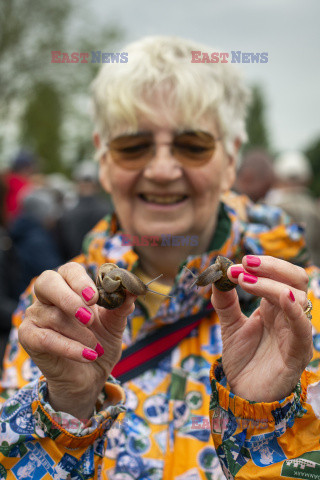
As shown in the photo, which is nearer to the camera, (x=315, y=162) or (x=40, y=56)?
(x=40, y=56)

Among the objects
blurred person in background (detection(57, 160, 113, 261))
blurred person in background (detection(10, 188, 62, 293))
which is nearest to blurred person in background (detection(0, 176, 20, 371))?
blurred person in background (detection(10, 188, 62, 293))

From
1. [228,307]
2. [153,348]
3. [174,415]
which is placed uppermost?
[228,307]

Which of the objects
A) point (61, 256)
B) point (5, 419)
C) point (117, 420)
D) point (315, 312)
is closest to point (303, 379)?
point (315, 312)

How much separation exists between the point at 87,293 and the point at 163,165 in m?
0.91

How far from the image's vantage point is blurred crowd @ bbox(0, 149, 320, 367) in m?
4.29

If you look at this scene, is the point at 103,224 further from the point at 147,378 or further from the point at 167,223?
the point at 147,378

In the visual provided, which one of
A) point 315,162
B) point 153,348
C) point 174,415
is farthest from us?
point 315,162

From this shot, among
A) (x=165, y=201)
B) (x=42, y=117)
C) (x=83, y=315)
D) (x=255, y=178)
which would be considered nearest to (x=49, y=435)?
(x=83, y=315)

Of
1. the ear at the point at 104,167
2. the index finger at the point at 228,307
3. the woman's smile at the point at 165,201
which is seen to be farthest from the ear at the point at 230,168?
the index finger at the point at 228,307

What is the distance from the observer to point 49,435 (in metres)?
1.55

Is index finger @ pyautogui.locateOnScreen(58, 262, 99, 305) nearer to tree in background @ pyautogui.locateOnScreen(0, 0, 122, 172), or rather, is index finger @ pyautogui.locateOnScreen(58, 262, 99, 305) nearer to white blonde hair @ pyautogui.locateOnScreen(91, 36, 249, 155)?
white blonde hair @ pyautogui.locateOnScreen(91, 36, 249, 155)

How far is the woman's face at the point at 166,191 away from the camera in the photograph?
2154 millimetres

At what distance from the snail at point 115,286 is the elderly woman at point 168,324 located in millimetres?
20

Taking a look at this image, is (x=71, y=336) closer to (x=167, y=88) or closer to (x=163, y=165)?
(x=163, y=165)
